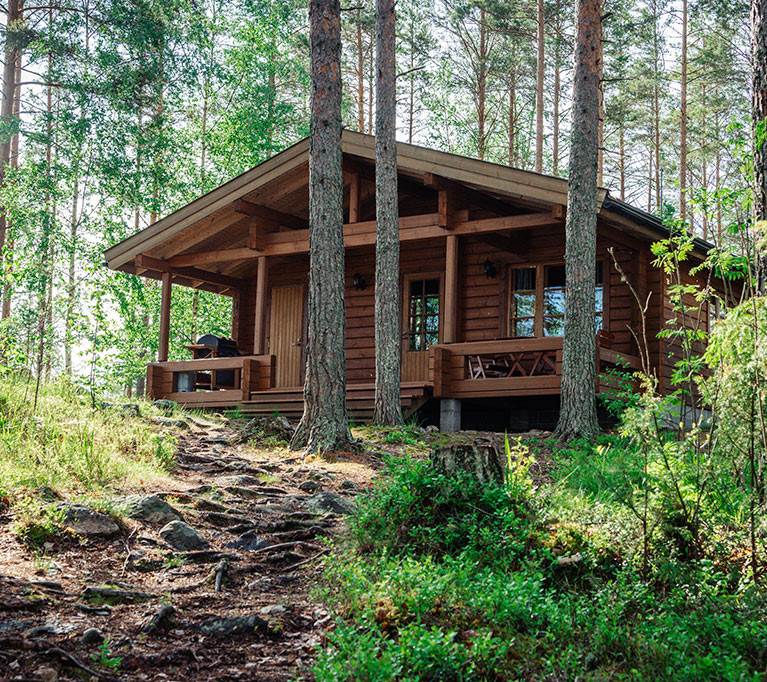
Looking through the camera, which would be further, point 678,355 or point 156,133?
point 156,133

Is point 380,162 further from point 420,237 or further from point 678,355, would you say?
point 678,355

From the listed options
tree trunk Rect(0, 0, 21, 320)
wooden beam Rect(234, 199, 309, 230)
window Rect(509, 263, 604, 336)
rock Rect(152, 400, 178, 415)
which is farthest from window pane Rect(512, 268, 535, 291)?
tree trunk Rect(0, 0, 21, 320)

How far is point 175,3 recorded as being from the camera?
24.4 m

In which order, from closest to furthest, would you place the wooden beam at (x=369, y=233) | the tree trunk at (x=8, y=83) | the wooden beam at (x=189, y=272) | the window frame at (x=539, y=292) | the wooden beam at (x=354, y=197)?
the wooden beam at (x=369, y=233), the window frame at (x=539, y=292), the wooden beam at (x=354, y=197), the wooden beam at (x=189, y=272), the tree trunk at (x=8, y=83)

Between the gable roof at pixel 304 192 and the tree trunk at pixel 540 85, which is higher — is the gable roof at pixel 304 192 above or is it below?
below

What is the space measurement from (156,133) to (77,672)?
23.3 meters

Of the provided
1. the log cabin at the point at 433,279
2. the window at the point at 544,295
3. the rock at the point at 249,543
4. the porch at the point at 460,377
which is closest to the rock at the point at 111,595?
the rock at the point at 249,543

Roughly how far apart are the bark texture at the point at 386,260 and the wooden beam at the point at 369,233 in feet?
5.38

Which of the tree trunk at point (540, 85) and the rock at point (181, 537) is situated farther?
the tree trunk at point (540, 85)

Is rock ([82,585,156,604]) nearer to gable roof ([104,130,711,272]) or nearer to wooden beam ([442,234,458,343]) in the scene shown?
gable roof ([104,130,711,272])

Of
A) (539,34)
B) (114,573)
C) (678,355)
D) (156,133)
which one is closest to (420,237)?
(678,355)

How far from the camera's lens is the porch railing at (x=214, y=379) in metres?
14.4

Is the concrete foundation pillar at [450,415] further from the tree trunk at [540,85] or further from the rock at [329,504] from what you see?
Result: the tree trunk at [540,85]

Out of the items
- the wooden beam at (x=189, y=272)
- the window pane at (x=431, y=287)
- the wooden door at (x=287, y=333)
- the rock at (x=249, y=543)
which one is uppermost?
the wooden beam at (x=189, y=272)
